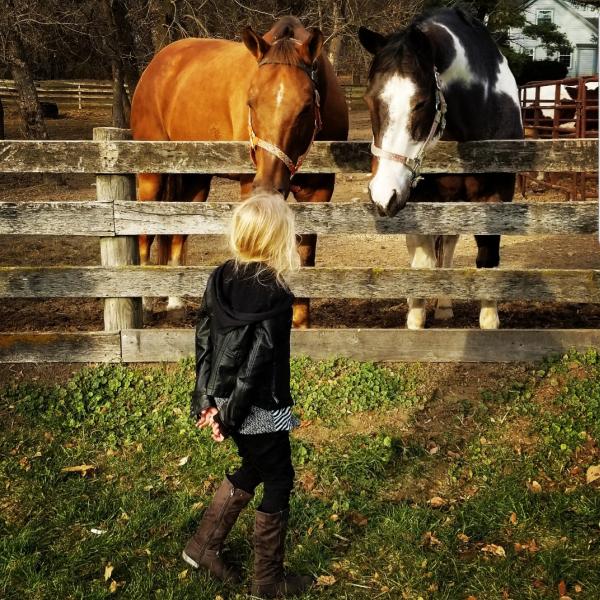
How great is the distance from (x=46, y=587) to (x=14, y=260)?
20.0 ft

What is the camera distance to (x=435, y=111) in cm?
489

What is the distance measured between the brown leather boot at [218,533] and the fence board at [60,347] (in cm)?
218

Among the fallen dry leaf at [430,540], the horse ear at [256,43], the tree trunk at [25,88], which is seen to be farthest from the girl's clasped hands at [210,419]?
the tree trunk at [25,88]

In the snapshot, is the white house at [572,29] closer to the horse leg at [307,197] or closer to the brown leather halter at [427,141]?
the horse leg at [307,197]

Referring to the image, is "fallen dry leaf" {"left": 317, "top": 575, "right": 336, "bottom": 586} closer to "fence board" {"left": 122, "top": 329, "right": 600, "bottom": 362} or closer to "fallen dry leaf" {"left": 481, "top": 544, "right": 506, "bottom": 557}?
"fallen dry leaf" {"left": 481, "top": 544, "right": 506, "bottom": 557}

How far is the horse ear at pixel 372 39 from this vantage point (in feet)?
16.6

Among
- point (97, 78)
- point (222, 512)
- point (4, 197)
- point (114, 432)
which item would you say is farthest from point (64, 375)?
point (97, 78)

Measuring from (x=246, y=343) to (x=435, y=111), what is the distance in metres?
2.51

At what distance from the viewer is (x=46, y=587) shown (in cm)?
333

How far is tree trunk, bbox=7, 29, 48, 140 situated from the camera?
52.3ft

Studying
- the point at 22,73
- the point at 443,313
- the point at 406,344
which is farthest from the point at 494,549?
the point at 22,73

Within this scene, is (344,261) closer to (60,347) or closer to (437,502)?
(60,347)

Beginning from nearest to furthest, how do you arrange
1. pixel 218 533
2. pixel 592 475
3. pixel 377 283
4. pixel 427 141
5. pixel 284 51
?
pixel 218 533 < pixel 592 475 < pixel 427 141 < pixel 284 51 < pixel 377 283

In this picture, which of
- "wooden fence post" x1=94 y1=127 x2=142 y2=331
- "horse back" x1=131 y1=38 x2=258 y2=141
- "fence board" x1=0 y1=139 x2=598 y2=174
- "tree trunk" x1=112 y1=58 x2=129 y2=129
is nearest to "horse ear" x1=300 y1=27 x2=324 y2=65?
"fence board" x1=0 y1=139 x2=598 y2=174
